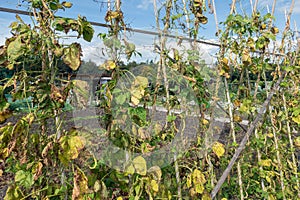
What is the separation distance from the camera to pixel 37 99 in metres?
1.23

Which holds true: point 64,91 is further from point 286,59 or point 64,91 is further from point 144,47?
point 286,59

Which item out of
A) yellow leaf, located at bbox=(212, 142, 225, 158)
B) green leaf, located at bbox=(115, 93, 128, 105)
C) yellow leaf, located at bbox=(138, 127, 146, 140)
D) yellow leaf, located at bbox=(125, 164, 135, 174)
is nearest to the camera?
green leaf, located at bbox=(115, 93, 128, 105)

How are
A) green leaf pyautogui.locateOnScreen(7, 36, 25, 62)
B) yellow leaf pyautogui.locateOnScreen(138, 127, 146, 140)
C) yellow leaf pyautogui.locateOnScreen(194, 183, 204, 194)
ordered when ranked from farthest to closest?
yellow leaf pyautogui.locateOnScreen(194, 183, 204, 194), yellow leaf pyautogui.locateOnScreen(138, 127, 146, 140), green leaf pyautogui.locateOnScreen(7, 36, 25, 62)

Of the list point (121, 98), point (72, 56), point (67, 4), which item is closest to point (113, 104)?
→ point (121, 98)

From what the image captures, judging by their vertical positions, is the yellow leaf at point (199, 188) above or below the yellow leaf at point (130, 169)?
below

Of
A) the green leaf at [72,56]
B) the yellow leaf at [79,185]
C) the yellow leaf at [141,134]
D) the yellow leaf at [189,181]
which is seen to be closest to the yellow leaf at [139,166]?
the yellow leaf at [141,134]

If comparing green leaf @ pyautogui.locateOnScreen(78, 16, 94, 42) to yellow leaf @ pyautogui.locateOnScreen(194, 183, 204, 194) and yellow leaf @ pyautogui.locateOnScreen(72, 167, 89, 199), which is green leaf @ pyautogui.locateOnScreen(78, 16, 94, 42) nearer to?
yellow leaf @ pyautogui.locateOnScreen(72, 167, 89, 199)

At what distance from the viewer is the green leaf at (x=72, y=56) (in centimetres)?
120

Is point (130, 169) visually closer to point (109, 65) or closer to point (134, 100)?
point (134, 100)

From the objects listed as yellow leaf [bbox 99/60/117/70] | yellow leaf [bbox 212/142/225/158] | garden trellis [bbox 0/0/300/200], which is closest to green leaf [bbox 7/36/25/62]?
garden trellis [bbox 0/0/300/200]

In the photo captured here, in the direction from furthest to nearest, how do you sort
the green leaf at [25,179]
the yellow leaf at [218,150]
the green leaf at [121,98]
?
the yellow leaf at [218,150], the green leaf at [121,98], the green leaf at [25,179]

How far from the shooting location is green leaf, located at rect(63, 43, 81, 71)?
3.92 feet

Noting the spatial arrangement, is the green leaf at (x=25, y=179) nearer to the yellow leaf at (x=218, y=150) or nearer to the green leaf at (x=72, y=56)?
the green leaf at (x=72, y=56)

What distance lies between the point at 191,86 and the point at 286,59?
5.52 ft
